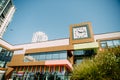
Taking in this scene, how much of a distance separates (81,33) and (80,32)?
0.37 m

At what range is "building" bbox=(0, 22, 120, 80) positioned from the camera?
18.8 meters

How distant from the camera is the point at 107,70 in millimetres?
11109

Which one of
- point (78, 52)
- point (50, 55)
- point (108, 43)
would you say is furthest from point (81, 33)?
point (50, 55)

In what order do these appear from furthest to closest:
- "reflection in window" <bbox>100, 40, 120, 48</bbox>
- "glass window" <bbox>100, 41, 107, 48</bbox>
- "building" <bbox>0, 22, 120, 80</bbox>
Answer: "glass window" <bbox>100, 41, 107, 48</bbox>, "reflection in window" <bbox>100, 40, 120, 48</bbox>, "building" <bbox>0, 22, 120, 80</bbox>

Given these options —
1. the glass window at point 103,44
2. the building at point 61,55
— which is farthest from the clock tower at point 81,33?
the glass window at point 103,44

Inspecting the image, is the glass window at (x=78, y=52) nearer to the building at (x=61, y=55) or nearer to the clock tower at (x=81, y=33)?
the building at (x=61, y=55)

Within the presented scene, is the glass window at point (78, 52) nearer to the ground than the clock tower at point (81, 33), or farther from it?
nearer to the ground

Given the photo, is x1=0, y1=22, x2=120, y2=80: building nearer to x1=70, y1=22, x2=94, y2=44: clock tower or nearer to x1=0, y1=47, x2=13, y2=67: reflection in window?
x1=70, y1=22, x2=94, y2=44: clock tower

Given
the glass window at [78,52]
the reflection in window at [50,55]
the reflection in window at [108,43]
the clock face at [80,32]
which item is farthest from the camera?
the clock face at [80,32]

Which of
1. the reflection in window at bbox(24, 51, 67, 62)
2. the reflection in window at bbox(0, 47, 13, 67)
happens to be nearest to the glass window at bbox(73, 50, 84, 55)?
the reflection in window at bbox(24, 51, 67, 62)

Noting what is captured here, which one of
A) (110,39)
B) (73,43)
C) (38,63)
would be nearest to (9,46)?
(38,63)

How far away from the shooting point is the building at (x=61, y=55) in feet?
61.7

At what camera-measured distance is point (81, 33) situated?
23.5m

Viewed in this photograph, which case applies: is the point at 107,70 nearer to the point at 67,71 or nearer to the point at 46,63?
the point at 67,71
